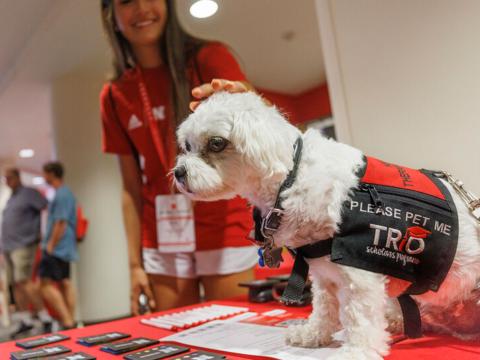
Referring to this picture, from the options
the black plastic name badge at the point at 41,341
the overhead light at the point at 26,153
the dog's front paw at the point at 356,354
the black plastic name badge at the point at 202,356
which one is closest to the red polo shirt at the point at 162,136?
the black plastic name badge at the point at 41,341

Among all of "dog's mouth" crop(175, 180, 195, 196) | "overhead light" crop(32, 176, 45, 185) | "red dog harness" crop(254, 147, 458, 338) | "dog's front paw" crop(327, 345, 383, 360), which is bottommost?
"dog's front paw" crop(327, 345, 383, 360)

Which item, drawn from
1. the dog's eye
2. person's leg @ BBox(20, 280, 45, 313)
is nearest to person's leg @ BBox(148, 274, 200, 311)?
the dog's eye

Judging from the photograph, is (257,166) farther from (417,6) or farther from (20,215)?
(20,215)

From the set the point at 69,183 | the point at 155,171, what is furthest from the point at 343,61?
the point at 69,183

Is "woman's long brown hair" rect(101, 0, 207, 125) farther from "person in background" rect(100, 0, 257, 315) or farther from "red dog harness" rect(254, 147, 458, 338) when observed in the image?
"red dog harness" rect(254, 147, 458, 338)

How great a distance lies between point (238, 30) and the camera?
1.50 metres

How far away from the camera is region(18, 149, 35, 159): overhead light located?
10.7 ft

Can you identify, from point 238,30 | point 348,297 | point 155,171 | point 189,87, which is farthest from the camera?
point 238,30

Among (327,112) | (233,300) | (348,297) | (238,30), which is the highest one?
(238,30)

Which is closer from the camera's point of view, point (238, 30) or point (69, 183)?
point (238, 30)

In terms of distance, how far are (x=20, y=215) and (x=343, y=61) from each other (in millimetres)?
2778

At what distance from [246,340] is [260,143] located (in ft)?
1.34

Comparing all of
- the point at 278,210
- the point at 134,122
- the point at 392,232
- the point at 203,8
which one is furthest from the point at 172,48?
the point at 392,232

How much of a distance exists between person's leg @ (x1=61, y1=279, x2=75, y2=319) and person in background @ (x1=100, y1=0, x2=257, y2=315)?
195 centimetres
